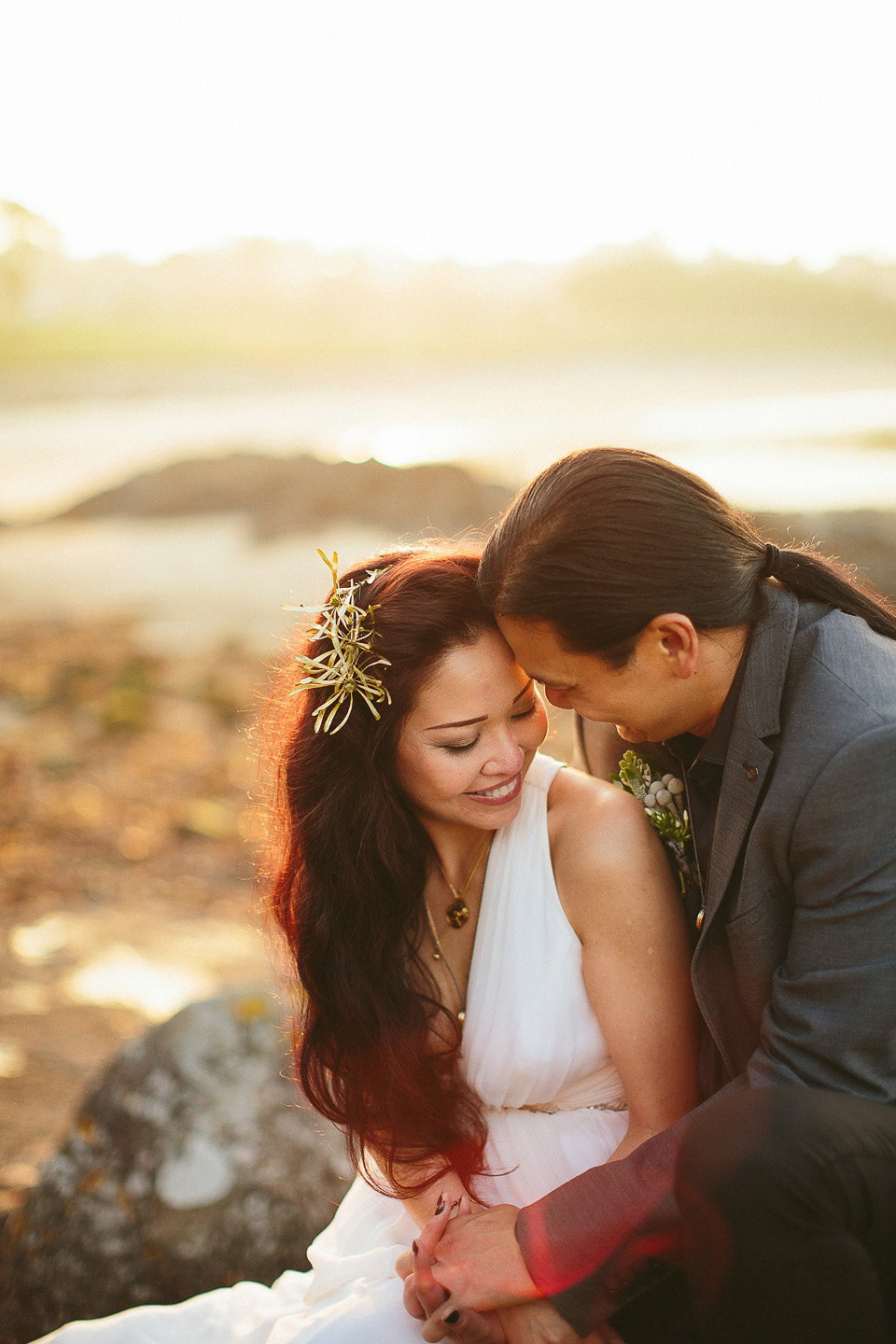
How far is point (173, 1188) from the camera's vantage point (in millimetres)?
2963

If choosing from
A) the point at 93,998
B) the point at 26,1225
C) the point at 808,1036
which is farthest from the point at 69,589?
the point at 808,1036

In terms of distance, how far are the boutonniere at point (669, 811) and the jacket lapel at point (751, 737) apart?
24 centimetres

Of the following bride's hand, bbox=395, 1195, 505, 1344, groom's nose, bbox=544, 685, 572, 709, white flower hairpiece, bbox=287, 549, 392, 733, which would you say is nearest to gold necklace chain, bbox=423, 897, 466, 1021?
bride's hand, bbox=395, 1195, 505, 1344

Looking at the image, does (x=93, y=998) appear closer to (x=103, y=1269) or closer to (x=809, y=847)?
(x=103, y=1269)

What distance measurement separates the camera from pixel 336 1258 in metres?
2.50

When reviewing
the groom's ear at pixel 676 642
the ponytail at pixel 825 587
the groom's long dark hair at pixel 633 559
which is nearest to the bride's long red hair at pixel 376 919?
the groom's long dark hair at pixel 633 559

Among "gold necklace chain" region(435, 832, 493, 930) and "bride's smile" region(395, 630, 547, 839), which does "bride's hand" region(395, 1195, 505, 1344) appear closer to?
"gold necklace chain" region(435, 832, 493, 930)

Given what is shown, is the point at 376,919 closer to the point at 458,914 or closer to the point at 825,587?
the point at 458,914

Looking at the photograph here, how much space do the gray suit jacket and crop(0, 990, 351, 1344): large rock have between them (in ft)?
3.82

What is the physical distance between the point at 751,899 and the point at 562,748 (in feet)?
21.9

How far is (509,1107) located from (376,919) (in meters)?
0.58

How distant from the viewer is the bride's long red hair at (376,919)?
2.41m

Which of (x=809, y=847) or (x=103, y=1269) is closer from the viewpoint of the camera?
(x=809, y=847)

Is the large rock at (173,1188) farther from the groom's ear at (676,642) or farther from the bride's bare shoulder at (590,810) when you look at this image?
the groom's ear at (676,642)
